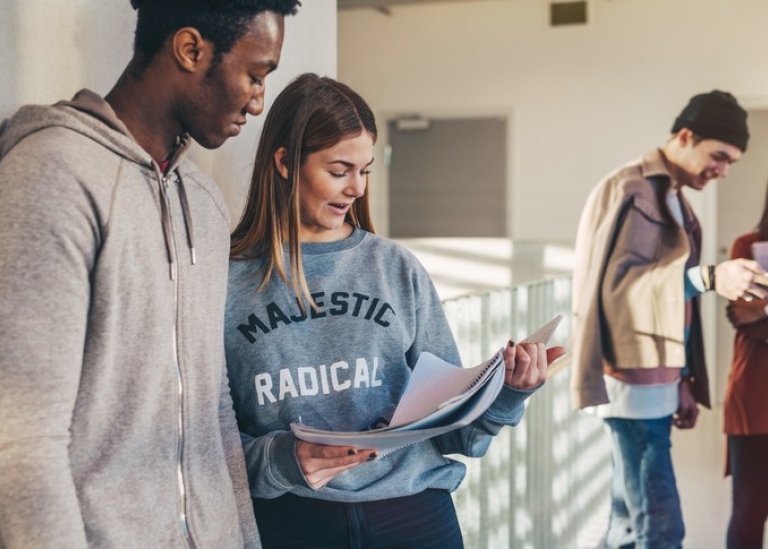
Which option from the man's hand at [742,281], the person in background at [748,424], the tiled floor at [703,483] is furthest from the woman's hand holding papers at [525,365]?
the tiled floor at [703,483]

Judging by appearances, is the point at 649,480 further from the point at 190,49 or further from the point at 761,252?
the point at 190,49

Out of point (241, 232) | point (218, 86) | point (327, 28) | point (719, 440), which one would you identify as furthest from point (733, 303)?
point (719, 440)

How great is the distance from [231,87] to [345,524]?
2.05 ft

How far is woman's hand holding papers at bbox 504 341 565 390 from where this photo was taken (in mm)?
1364

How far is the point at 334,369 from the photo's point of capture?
134cm

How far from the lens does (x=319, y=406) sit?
133cm

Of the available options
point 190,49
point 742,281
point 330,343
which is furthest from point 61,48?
point 742,281

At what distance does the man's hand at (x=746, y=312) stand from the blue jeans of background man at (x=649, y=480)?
38 cm

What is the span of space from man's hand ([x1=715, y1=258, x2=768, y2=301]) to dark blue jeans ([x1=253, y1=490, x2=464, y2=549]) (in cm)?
149

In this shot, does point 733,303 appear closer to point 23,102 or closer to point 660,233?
point 660,233

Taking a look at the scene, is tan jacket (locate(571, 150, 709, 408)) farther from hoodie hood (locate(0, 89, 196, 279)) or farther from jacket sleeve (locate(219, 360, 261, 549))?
hoodie hood (locate(0, 89, 196, 279))

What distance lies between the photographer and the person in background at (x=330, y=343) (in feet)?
4.35

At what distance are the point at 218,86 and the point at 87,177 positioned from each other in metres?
0.19

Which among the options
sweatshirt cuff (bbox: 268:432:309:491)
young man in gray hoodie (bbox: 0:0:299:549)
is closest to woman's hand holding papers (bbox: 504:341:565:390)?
sweatshirt cuff (bbox: 268:432:309:491)
